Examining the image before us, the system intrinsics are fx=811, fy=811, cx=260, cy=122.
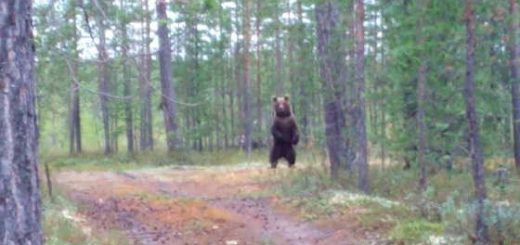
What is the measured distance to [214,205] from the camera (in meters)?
15.1

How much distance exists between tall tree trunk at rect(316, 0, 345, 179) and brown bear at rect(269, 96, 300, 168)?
366cm

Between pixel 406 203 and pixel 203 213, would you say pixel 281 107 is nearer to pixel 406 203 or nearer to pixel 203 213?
pixel 203 213

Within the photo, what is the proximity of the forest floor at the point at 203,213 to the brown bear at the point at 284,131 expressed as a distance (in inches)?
71.5

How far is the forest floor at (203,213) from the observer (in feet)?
39.5

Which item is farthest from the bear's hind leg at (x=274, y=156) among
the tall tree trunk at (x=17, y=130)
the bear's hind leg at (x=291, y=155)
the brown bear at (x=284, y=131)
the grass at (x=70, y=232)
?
the tall tree trunk at (x=17, y=130)

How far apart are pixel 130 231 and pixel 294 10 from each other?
33996 mm

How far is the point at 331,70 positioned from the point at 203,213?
4894mm

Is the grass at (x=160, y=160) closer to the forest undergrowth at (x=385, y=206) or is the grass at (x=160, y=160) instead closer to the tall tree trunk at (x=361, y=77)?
the forest undergrowth at (x=385, y=206)

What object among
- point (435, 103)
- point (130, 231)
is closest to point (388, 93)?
point (435, 103)

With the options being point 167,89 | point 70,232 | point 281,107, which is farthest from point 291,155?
point 70,232

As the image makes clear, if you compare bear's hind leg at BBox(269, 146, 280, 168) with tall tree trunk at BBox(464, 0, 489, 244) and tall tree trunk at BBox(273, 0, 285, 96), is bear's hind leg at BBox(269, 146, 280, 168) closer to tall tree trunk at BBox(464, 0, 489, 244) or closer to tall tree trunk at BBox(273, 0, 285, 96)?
tall tree trunk at BBox(464, 0, 489, 244)

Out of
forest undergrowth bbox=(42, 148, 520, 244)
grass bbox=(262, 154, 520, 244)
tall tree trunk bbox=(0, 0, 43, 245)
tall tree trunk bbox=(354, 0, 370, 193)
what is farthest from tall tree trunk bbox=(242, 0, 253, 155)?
tall tree trunk bbox=(0, 0, 43, 245)

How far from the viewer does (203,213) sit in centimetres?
1400

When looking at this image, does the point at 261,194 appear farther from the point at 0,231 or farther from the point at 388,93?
the point at 0,231
